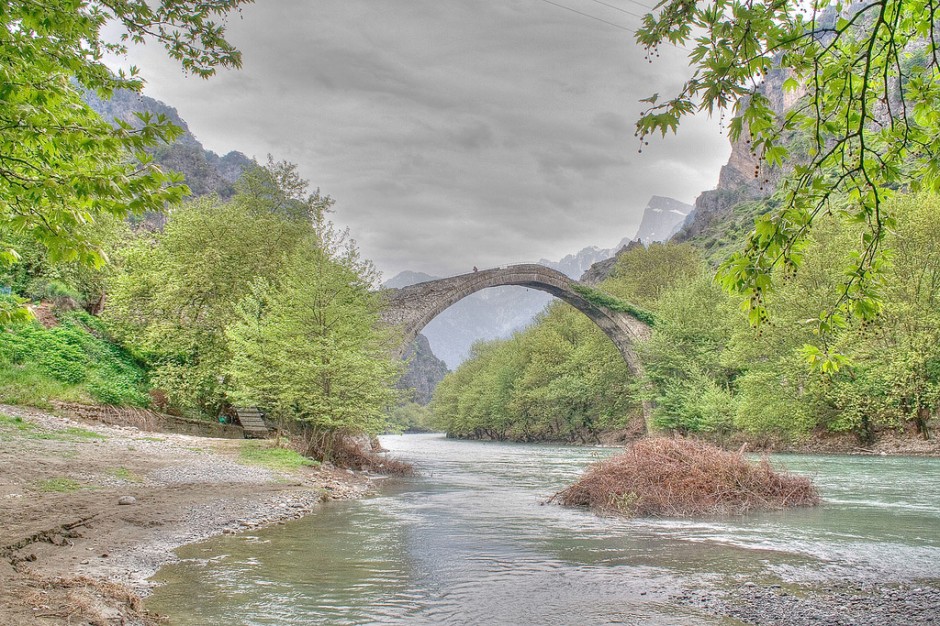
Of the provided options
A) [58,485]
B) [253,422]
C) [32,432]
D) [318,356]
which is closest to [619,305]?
[253,422]

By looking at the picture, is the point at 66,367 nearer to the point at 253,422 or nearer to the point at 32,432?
the point at 253,422

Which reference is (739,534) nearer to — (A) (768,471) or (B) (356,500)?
(A) (768,471)

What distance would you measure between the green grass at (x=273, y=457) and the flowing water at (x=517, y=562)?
406cm

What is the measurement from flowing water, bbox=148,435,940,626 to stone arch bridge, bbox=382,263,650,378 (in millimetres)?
28622

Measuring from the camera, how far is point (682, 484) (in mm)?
11734

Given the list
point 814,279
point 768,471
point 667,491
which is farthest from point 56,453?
point 814,279

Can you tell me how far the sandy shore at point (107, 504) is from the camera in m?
4.70

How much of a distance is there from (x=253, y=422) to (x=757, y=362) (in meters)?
24.4

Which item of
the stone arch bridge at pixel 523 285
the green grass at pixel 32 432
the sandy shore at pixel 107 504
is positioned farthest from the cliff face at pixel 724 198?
the green grass at pixel 32 432

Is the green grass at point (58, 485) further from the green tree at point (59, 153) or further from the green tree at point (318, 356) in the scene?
the green tree at point (318, 356)

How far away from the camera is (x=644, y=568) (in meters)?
6.94

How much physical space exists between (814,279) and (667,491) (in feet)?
69.4

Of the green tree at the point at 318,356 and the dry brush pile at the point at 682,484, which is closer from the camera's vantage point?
the dry brush pile at the point at 682,484

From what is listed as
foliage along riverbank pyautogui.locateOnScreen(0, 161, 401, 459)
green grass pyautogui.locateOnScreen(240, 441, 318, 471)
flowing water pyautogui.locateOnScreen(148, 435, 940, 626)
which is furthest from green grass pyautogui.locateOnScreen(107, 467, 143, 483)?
foliage along riverbank pyautogui.locateOnScreen(0, 161, 401, 459)
